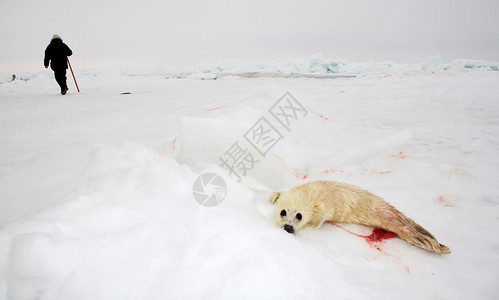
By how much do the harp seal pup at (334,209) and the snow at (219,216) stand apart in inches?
3.2

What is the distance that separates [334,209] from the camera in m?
1.67

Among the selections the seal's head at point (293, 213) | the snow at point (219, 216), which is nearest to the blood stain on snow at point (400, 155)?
the snow at point (219, 216)

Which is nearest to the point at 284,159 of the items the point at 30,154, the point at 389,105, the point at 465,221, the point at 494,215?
the point at 465,221

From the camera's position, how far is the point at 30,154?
7.88ft

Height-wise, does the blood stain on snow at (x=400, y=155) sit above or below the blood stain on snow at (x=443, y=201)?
above

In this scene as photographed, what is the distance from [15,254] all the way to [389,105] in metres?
6.80

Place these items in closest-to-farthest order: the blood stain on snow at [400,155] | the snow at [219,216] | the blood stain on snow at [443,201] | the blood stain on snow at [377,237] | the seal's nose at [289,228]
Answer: the snow at [219,216], the blood stain on snow at [377,237], the seal's nose at [289,228], the blood stain on snow at [443,201], the blood stain on snow at [400,155]

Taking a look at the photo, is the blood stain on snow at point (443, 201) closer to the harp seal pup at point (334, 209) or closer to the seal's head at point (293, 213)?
the harp seal pup at point (334, 209)

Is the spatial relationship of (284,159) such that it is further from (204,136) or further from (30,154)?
(30,154)

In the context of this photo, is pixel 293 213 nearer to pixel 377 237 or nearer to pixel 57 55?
pixel 377 237

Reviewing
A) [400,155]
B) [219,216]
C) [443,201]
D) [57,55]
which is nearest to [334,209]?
[219,216]

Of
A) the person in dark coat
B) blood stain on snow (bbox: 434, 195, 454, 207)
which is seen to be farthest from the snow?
the person in dark coat

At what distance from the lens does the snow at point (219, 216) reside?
0.83 m

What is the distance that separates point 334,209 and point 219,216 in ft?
3.05
